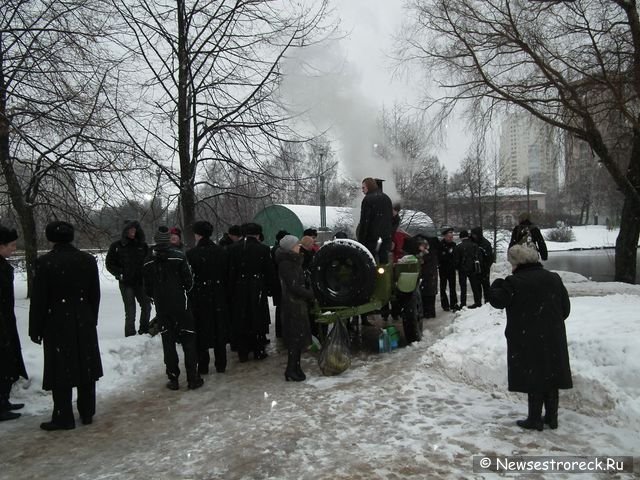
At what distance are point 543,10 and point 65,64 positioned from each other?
9.66m

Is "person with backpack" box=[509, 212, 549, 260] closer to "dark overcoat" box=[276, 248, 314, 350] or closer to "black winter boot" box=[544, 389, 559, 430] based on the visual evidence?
"dark overcoat" box=[276, 248, 314, 350]

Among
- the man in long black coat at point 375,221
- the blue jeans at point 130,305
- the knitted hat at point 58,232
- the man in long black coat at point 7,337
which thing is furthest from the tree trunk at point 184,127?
the knitted hat at point 58,232

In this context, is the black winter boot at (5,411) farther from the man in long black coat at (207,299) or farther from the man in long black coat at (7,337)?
the man in long black coat at (207,299)

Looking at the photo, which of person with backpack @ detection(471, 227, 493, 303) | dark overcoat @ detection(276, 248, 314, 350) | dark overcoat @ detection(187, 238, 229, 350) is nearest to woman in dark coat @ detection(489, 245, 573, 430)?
dark overcoat @ detection(276, 248, 314, 350)

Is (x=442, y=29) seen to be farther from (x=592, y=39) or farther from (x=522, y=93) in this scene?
(x=592, y=39)

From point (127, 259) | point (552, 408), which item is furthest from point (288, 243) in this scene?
point (552, 408)

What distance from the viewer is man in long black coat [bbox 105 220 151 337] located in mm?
7531

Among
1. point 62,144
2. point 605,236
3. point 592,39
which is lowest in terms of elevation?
point 605,236

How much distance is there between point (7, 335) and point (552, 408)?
487 centimetres

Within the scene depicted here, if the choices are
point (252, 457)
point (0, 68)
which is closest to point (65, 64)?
point (0, 68)

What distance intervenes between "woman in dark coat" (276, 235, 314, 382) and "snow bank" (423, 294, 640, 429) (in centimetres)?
152

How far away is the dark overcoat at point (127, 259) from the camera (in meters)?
7.52

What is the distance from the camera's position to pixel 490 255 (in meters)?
10.1

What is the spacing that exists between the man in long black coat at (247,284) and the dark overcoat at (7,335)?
2487 millimetres
